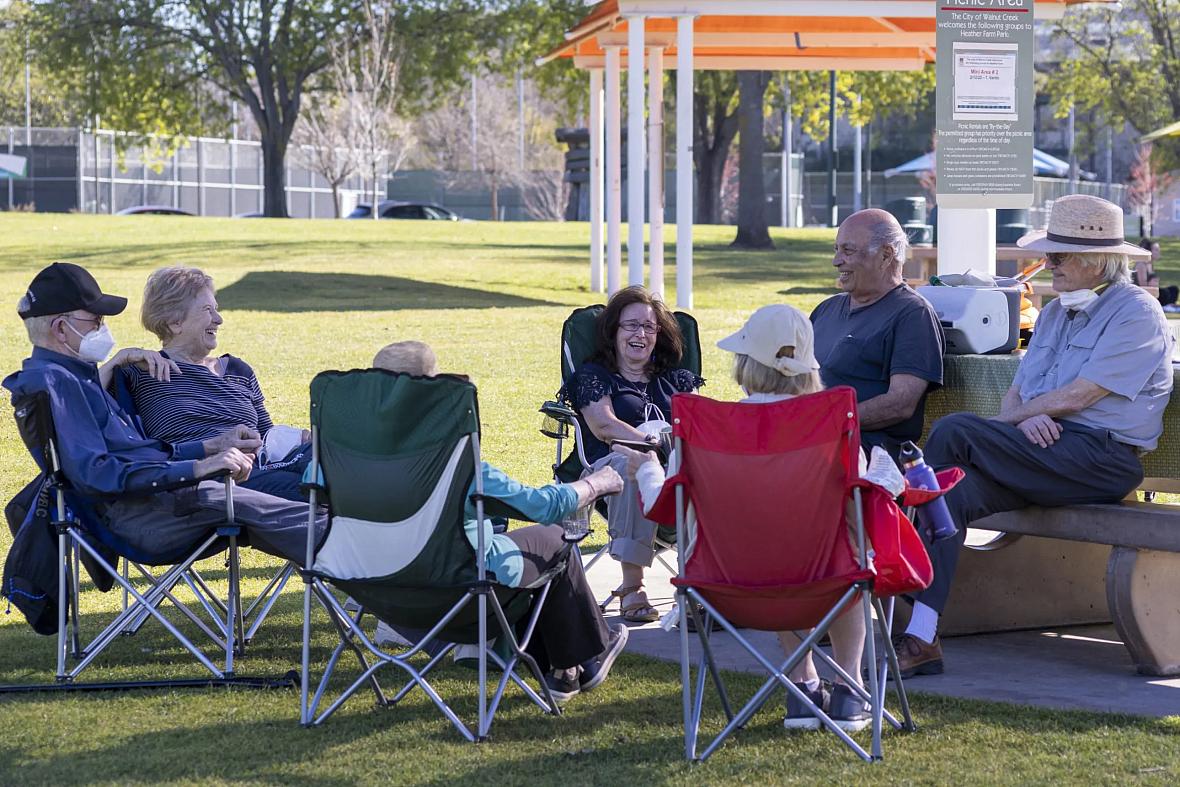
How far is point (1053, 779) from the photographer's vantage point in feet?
13.2

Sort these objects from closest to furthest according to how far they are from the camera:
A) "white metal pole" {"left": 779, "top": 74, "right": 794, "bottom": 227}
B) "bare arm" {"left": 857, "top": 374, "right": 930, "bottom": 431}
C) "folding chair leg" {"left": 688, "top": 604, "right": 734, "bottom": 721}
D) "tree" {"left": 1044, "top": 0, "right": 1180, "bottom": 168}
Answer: "folding chair leg" {"left": 688, "top": 604, "right": 734, "bottom": 721}, "bare arm" {"left": 857, "top": 374, "right": 930, "bottom": 431}, "tree" {"left": 1044, "top": 0, "right": 1180, "bottom": 168}, "white metal pole" {"left": 779, "top": 74, "right": 794, "bottom": 227}

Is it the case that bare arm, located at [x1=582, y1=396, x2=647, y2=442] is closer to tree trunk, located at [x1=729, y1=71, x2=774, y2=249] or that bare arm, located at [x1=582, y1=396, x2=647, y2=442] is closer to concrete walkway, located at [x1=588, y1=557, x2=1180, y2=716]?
concrete walkway, located at [x1=588, y1=557, x2=1180, y2=716]

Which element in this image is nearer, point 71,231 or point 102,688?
point 102,688

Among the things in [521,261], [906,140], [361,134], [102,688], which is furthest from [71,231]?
[906,140]

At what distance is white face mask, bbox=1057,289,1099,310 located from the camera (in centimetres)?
538

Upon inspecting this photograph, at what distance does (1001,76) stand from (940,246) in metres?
1.54

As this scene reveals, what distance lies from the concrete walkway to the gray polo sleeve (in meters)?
0.89

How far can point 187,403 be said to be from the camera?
221 inches

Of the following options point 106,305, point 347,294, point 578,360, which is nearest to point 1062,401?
point 578,360

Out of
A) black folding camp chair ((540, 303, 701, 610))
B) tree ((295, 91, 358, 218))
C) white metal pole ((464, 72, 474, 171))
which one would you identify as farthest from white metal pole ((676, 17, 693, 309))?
white metal pole ((464, 72, 474, 171))

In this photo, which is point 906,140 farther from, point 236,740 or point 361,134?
point 236,740

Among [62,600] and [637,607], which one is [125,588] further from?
[637,607]

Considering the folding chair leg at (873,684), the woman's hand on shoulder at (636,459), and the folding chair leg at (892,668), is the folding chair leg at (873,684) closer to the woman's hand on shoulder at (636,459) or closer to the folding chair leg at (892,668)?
the folding chair leg at (892,668)

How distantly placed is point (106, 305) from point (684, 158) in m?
10.7
